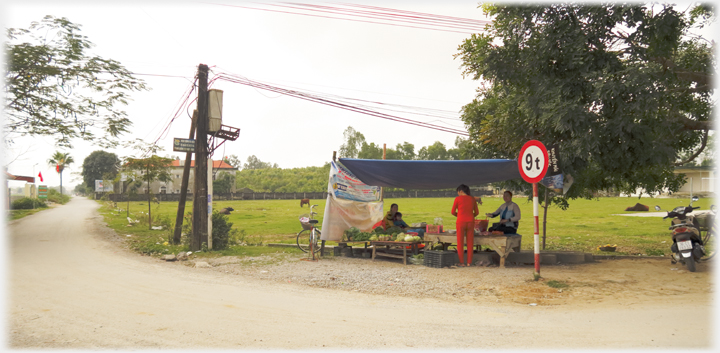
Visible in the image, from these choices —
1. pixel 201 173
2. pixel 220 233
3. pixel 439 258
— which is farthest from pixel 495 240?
pixel 201 173

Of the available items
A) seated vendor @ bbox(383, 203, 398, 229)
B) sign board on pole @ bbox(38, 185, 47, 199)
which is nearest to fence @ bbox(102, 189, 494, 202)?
sign board on pole @ bbox(38, 185, 47, 199)

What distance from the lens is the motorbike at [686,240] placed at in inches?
334

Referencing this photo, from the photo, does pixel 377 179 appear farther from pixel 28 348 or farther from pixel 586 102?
pixel 28 348

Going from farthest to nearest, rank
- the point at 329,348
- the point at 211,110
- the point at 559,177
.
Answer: the point at 211,110 → the point at 559,177 → the point at 329,348

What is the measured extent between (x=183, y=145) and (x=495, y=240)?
8862 mm

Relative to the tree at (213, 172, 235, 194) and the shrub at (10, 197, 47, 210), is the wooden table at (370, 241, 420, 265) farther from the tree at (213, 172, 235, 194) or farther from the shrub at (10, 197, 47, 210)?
the tree at (213, 172, 235, 194)

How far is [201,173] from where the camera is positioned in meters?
12.3

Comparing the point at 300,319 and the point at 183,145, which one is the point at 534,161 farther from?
the point at 183,145

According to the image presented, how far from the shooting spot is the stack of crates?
31.4 ft

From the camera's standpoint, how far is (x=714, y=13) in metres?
8.93

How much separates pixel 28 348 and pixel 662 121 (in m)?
10.9

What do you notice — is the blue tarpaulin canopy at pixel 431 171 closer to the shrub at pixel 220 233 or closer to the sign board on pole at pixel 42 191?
the shrub at pixel 220 233

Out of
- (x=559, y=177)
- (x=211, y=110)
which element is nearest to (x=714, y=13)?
(x=559, y=177)

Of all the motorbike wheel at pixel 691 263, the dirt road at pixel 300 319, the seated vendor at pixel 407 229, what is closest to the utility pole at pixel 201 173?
the dirt road at pixel 300 319
